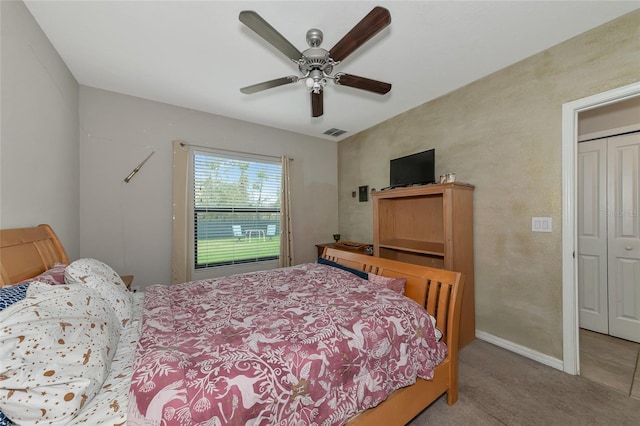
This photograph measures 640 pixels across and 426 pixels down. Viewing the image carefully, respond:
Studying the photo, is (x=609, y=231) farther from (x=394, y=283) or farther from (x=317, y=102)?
(x=317, y=102)

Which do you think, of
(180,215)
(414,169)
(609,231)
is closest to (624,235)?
(609,231)

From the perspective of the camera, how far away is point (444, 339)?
1645 mm

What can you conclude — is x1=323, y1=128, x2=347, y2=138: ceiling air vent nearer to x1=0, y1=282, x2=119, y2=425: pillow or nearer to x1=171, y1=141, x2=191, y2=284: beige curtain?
A: x1=171, y1=141, x2=191, y2=284: beige curtain

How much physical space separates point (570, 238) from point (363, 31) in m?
2.25

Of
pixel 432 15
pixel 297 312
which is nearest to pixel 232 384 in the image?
pixel 297 312

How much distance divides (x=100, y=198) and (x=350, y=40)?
302cm

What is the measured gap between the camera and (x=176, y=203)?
120 inches

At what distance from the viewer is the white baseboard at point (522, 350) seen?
6.70 feet

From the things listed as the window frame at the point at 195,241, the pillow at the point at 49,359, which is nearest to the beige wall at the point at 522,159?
the window frame at the point at 195,241

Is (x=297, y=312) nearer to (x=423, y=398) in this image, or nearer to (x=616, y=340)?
(x=423, y=398)

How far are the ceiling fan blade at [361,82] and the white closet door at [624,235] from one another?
8.77 ft

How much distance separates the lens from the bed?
0.83m

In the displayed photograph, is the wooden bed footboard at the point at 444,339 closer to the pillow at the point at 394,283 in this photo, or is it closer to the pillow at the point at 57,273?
the pillow at the point at 394,283

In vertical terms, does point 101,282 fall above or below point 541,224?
below
